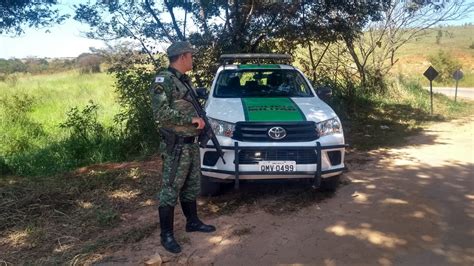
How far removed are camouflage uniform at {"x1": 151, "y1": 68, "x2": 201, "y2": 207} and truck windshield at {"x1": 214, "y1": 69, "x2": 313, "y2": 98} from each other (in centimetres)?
199

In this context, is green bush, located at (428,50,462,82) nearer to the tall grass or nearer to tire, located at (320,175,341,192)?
the tall grass

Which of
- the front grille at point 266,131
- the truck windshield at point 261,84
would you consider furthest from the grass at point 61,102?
the front grille at point 266,131

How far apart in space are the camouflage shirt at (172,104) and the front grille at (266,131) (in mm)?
891

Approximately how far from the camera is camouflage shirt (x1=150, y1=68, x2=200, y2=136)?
3.57m

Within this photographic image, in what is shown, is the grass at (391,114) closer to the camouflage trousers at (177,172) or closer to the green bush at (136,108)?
the green bush at (136,108)

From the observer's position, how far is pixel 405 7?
16.9 meters

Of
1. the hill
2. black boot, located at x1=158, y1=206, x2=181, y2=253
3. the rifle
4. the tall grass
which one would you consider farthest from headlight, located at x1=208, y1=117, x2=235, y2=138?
the hill

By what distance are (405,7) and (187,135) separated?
15.8 metres

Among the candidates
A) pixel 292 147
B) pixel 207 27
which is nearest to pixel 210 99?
pixel 292 147

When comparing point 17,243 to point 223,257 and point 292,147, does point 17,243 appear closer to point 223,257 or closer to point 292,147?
point 223,257

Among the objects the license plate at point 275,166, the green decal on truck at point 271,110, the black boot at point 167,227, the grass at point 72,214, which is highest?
the green decal on truck at point 271,110

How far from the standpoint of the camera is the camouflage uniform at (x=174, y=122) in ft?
11.7

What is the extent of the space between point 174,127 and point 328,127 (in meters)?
1.93

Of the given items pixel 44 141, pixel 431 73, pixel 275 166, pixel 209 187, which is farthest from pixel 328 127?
pixel 431 73
